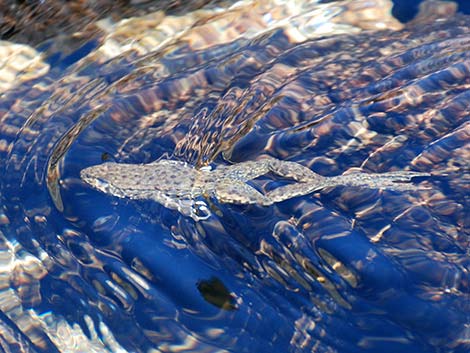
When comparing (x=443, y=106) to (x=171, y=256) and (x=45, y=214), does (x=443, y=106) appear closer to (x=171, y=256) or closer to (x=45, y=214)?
(x=171, y=256)

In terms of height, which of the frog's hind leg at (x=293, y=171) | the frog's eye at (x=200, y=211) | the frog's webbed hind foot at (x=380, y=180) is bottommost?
the frog's webbed hind foot at (x=380, y=180)

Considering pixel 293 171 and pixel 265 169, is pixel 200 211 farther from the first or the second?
pixel 293 171

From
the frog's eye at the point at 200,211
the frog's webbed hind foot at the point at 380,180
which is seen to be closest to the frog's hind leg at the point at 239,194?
the frog's eye at the point at 200,211

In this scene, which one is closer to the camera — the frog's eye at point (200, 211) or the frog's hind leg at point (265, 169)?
the frog's eye at point (200, 211)

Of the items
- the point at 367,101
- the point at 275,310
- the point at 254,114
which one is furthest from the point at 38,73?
the point at 275,310

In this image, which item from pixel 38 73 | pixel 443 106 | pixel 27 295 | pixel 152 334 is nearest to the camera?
pixel 152 334

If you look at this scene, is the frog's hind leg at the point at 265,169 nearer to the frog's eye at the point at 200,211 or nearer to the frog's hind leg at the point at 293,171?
the frog's hind leg at the point at 293,171

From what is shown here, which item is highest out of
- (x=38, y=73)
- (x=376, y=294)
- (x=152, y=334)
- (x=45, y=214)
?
(x=38, y=73)

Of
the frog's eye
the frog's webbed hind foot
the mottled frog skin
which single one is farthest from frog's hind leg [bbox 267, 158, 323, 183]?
the frog's eye
